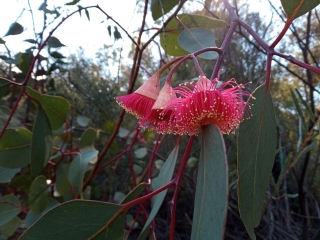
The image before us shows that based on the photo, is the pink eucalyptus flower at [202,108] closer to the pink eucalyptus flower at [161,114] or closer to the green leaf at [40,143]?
the pink eucalyptus flower at [161,114]

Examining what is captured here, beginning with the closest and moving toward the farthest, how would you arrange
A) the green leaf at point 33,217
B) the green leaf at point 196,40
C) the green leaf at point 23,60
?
the green leaf at point 196,40
the green leaf at point 33,217
the green leaf at point 23,60

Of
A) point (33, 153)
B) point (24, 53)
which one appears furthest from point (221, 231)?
point (24, 53)

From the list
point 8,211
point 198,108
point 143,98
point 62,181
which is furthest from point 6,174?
point 198,108

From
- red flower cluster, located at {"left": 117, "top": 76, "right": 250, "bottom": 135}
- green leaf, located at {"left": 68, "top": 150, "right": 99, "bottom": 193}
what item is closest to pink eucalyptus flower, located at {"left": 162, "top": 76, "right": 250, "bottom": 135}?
red flower cluster, located at {"left": 117, "top": 76, "right": 250, "bottom": 135}

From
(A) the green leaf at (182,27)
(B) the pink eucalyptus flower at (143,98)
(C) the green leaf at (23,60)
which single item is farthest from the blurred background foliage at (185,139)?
(B) the pink eucalyptus flower at (143,98)

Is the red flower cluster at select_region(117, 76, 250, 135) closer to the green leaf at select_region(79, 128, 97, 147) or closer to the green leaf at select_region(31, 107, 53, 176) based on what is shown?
the green leaf at select_region(31, 107, 53, 176)

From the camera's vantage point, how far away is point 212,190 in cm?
41

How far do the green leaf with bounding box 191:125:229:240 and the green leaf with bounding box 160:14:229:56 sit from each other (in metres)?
0.50

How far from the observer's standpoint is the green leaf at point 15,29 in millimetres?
1068

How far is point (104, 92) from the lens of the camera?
6.62ft

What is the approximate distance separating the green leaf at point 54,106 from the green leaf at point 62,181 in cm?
27

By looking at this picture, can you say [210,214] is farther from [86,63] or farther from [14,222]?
[86,63]

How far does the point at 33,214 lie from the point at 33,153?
0.31 metres

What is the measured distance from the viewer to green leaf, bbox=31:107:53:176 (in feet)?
2.94
